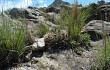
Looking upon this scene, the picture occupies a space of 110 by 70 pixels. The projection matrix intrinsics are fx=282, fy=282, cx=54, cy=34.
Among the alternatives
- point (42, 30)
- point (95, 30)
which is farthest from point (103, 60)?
point (42, 30)

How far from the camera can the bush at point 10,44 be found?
5.18 meters

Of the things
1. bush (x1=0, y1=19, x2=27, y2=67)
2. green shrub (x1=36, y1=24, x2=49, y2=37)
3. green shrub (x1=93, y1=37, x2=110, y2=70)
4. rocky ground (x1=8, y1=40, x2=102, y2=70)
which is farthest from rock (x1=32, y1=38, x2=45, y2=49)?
green shrub (x1=93, y1=37, x2=110, y2=70)

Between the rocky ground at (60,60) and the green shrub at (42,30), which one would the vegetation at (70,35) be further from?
the green shrub at (42,30)

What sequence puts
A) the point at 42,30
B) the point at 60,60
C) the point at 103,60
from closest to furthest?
the point at 103,60
the point at 60,60
the point at 42,30

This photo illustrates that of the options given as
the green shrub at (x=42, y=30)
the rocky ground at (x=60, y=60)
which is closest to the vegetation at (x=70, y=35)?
the rocky ground at (x=60, y=60)

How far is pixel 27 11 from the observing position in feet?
30.8

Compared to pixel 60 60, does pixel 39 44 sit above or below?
above

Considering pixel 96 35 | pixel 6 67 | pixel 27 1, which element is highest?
pixel 27 1

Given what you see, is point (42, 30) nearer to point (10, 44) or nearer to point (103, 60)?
point (10, 44)

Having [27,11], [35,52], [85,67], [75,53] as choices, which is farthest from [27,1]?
[27,11]

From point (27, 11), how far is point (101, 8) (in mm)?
2436

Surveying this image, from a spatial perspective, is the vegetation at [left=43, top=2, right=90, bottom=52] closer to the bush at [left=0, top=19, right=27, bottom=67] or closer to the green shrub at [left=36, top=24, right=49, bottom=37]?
the green shrub at [left=36, top=24, right=49, bottom=37]

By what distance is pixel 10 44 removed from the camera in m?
5.21

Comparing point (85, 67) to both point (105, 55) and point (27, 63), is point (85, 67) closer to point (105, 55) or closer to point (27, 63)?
point (105, 55)
